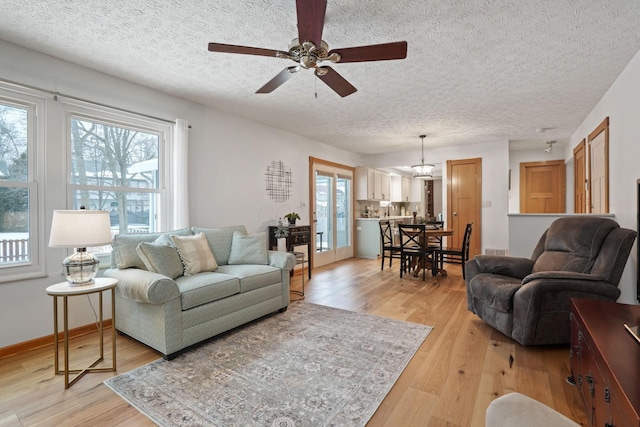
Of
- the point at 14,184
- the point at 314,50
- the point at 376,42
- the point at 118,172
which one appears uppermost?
the point at 376,42

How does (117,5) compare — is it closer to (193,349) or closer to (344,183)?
(193,349)

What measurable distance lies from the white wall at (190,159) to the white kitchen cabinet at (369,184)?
104 cm

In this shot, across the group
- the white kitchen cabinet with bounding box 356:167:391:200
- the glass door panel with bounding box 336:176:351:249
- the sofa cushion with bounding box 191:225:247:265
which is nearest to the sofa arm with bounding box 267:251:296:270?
the sofa cushion with bounding box 191:225:247:265

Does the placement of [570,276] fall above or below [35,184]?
below

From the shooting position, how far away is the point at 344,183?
Result: 23.3ft

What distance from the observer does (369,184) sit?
288 inches

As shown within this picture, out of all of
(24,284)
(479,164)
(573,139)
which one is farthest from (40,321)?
(573,139)

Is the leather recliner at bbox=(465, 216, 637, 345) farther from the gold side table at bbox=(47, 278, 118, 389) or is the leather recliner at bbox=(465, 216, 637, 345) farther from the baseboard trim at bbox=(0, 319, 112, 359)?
the baseboard trim at bbox=(0, 319, 112, 359)

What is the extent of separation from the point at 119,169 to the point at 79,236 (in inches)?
53.8

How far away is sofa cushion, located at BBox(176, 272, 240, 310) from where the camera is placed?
2462 millimetres

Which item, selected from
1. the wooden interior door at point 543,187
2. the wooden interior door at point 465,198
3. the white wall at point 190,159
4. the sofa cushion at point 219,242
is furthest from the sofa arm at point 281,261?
the wooden interior door at point 543,187

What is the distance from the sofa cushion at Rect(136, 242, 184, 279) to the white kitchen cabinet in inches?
202

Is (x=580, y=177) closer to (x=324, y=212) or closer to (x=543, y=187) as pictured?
(x=543, y=187)

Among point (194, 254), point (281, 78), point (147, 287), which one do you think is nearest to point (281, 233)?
point (194, 254)
